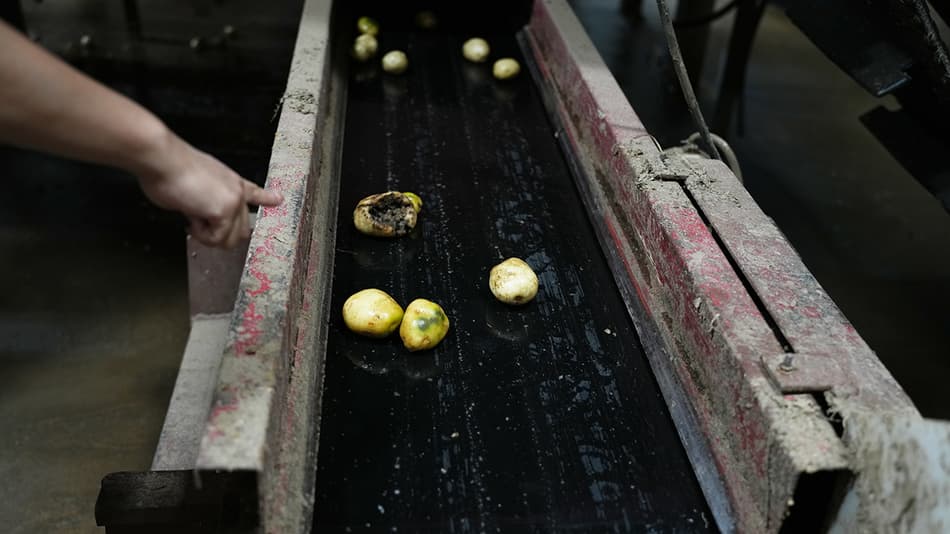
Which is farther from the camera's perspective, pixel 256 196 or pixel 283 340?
pixel 283 340

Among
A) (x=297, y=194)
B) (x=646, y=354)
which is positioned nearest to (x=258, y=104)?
(x=297, y=194)

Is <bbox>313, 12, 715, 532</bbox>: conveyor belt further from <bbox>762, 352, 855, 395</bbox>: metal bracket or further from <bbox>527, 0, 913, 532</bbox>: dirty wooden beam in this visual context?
<bbox>762, 352, 855, 395</bbox>: metal bracket

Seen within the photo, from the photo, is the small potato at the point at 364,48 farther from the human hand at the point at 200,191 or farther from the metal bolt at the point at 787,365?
the metal bolt at the point at 787,365

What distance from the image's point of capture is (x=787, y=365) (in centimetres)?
167

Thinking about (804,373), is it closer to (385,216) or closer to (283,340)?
(283,340)

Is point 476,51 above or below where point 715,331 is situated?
below

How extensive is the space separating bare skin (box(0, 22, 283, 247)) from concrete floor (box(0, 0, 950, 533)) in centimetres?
208

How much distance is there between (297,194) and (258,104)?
3.53 m

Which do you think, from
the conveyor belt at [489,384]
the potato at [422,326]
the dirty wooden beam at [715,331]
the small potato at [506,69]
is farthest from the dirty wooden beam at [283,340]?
the small potato at [506,69]

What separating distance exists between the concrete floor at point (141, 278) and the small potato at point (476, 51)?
4.99ft

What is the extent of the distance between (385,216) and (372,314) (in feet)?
1.68

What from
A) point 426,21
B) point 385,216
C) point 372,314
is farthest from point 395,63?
point 372,314

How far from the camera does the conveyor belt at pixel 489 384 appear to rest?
1.76 meters

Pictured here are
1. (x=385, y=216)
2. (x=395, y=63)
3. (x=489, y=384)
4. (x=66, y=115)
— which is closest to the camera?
(x=66, y=115)
